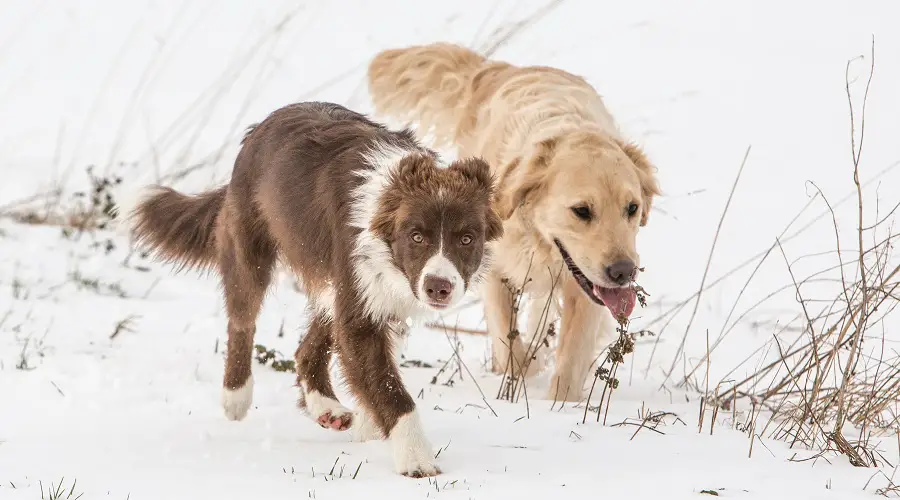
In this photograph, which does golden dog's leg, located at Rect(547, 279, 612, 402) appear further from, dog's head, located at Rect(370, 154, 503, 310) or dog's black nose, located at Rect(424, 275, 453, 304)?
dog's black nose, located at Rect(424, 275, 453, 304)

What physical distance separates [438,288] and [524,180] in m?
1.67

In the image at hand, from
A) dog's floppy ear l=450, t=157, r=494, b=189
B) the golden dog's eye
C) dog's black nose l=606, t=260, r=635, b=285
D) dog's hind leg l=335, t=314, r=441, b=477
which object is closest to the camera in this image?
dog's hind leg l=335, t=314, r=441, b=477

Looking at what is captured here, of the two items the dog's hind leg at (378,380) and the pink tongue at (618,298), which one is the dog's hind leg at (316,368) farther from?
the pink tongue at (618,298)

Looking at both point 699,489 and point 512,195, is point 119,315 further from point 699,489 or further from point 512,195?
point 699,489

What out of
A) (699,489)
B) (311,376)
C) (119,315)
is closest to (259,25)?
(119,315)

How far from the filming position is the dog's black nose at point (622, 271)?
15.5 feet

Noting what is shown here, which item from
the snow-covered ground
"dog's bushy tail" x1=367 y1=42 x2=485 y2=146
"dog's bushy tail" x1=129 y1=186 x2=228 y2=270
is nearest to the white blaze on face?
the snow-covered ground

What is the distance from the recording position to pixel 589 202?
493 centimetres

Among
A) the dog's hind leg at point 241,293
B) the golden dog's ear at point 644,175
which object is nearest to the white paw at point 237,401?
the dog's hind leg at point 241,293

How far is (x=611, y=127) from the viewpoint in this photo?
6.08 metres

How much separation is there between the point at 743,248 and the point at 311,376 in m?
4.55

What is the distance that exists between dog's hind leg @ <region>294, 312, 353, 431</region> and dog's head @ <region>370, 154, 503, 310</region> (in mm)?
1073

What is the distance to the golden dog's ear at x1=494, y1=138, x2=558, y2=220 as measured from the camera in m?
5.23

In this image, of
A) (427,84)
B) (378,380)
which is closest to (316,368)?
(378,380)
